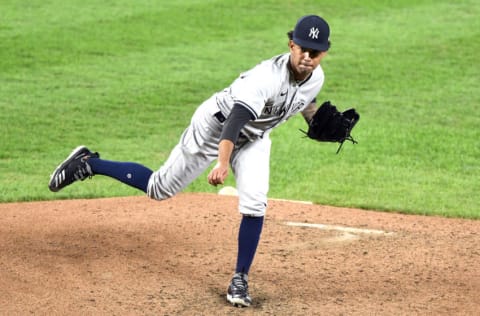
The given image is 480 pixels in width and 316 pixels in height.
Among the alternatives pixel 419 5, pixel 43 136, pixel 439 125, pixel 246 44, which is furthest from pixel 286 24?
pixel 43 136

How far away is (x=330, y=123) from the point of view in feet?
20.6

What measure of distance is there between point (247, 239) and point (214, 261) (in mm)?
768

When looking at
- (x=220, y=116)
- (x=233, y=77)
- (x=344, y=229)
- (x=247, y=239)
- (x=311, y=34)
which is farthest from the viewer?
(x=233, y=77)

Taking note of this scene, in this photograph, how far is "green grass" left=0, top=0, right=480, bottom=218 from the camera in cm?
857

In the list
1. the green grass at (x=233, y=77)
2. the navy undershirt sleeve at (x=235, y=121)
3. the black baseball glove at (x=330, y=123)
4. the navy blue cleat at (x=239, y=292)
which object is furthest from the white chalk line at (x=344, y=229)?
the navy undershirt sleeve at (x=235, y=121)

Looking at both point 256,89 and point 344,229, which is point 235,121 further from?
point 344,229

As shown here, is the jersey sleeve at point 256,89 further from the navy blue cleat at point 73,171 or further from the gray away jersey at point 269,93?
the navy blue cleat at point 73,171

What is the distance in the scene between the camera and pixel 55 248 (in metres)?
6.49

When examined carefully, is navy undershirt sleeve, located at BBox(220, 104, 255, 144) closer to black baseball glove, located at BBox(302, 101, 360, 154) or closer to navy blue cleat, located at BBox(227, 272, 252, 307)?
navy blue cleat, located at BBox(227, 272, 252, 307)

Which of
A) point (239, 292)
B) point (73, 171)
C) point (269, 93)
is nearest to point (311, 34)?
point (269, 93)

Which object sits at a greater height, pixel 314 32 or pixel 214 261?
pixel 314 32

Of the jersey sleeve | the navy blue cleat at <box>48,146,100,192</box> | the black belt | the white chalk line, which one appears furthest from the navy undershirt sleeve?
the white chalk line

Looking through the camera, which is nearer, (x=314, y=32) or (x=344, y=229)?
(x=314, y=32)

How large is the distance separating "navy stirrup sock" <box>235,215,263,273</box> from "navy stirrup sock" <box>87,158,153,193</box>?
86 cm
